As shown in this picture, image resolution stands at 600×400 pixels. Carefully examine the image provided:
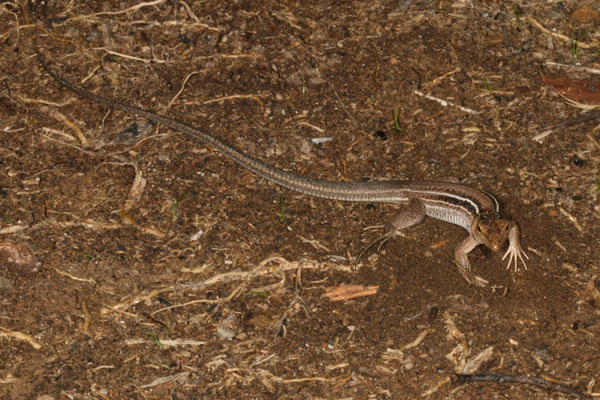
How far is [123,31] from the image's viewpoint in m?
7.23

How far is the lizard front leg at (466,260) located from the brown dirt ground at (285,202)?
3.1 inches

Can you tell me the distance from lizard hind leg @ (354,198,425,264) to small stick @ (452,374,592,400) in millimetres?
1359

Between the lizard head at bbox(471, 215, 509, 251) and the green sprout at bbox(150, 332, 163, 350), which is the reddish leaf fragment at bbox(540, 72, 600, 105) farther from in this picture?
the green sprout at bbox(150, 332, 163, 350)

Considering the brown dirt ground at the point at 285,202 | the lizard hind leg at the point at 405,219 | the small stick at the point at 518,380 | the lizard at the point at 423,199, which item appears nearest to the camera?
the small stick at the point at 518,380

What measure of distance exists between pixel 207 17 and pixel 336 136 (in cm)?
221

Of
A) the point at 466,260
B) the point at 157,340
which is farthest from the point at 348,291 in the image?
the point at 157,340

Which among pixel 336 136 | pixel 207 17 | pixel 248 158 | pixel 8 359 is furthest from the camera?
pixel 207 17

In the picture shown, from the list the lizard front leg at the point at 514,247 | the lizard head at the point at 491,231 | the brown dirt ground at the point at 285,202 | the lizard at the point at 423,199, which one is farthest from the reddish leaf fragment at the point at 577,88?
the lizard head at the point at 491,231

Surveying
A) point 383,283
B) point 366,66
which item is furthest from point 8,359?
point 366,66

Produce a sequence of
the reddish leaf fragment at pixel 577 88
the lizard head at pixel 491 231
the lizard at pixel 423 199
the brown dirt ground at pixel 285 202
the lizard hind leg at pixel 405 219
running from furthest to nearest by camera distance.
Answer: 1. the reddish leaf fragment at pixel 577 88
2. the lizard hind leg at pixel 405 219
3. the lizard at pixel 423 199
4. the lizard head at pixel 491 231
5. the brown dirt ground at pixel 285 202

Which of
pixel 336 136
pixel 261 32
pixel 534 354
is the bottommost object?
pixel 534 354

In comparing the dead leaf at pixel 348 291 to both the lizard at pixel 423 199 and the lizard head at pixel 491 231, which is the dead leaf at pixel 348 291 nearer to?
the lizard at pixel 423 199

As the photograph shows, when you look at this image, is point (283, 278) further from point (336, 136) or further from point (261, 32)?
point (261, 32)

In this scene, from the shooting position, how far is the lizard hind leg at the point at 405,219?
18.5 feet
